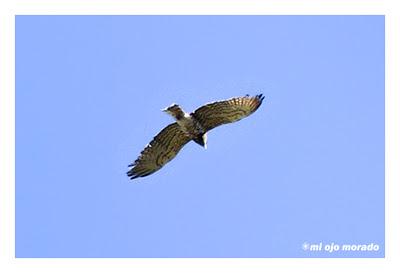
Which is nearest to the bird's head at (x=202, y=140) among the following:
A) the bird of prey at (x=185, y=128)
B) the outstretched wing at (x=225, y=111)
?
the bird of prey at (x=185, y=128)

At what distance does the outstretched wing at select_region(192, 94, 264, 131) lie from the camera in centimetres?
1032

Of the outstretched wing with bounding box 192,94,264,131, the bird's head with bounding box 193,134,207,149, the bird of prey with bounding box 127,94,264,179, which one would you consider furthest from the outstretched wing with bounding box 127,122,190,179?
the outstretched wing with bounding box 192,94,264,131

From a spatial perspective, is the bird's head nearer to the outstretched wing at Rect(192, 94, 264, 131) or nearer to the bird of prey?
the bird of prey

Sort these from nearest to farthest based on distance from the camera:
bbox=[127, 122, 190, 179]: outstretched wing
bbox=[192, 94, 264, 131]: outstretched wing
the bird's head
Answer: bbox=[192, 94, 264, 131]: outstretched wing
the bird's head
bbox=[127, 122, 190, 179]: outstretched wing

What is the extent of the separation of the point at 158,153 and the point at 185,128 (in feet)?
2.41

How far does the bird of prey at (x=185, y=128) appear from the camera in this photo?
33.9ft

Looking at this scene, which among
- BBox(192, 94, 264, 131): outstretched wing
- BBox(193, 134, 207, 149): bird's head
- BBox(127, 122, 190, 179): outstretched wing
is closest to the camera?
BBox(192, 94, 264, 131): outstretched wing

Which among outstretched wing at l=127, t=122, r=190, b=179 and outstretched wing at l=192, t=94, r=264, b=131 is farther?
outstretched wing at l=127, t=122, r=190, b=179

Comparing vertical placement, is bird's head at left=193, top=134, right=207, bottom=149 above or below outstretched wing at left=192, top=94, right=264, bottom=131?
below

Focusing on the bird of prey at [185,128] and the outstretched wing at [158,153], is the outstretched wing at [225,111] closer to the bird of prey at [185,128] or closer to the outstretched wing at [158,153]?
the bird of prey at [185,128]
